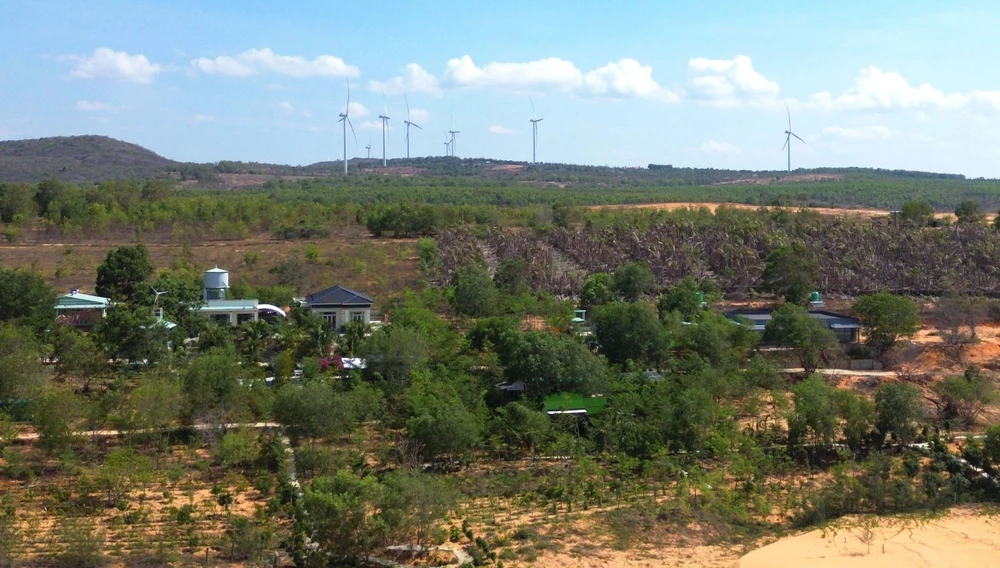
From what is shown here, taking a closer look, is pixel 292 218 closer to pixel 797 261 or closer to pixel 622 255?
pixel 622 255

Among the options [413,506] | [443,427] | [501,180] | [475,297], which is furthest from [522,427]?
[501,180]

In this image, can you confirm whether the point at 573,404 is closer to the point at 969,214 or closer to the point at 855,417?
the point at 855,417

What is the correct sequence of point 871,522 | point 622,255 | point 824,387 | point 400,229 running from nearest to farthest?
point 871,522 < point 824,387 < point 622,255 < point 400,229

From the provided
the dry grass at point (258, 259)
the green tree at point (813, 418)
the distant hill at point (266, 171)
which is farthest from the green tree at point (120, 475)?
the distant hill at point (266, 171)

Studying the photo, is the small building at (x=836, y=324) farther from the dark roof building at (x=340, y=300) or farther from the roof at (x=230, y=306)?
the roof at (x=230, y=306)

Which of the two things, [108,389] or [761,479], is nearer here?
[761,479]

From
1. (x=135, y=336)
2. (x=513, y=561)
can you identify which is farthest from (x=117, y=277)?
(x=513, y=561)
